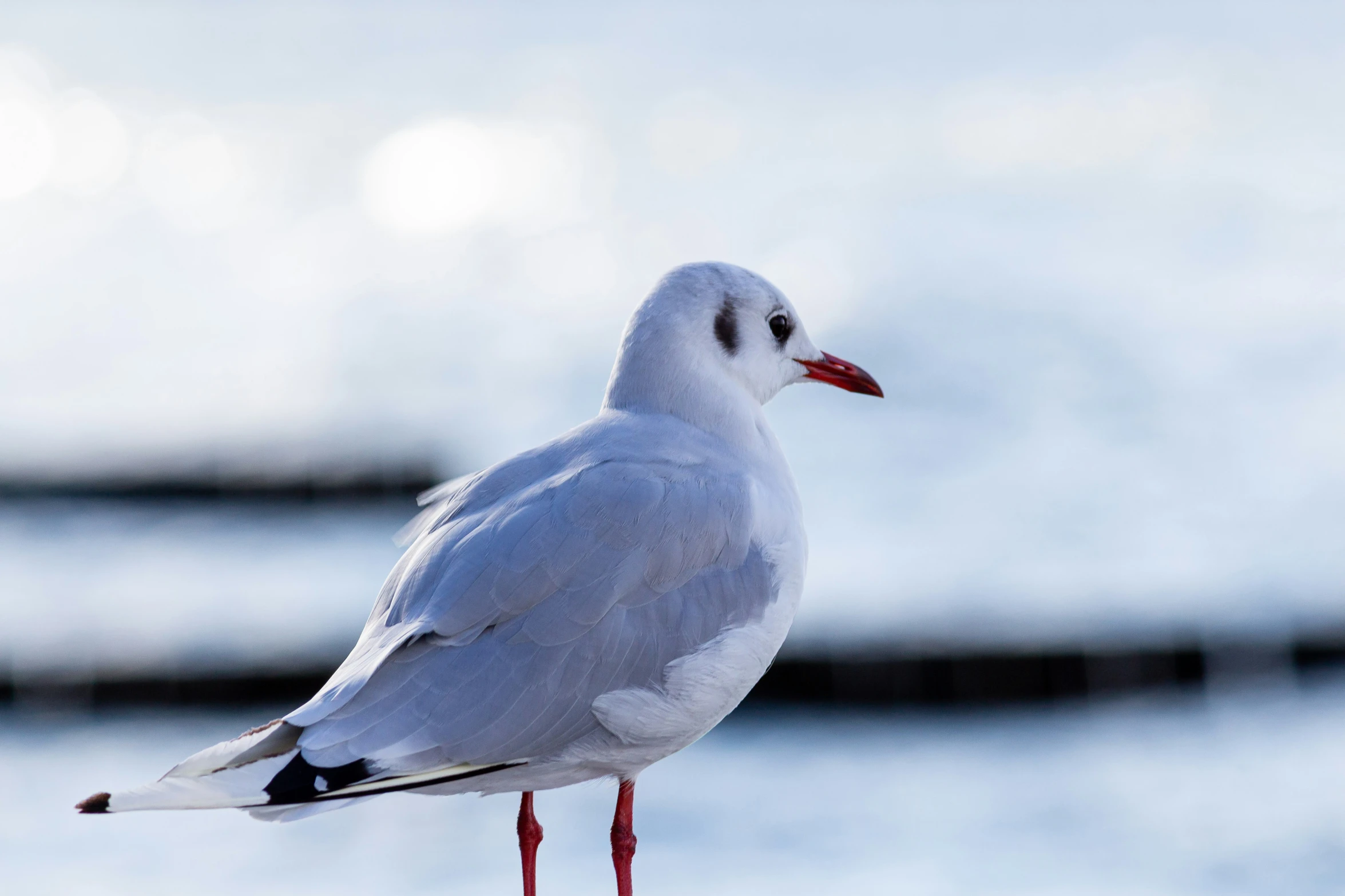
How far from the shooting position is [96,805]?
1.95m

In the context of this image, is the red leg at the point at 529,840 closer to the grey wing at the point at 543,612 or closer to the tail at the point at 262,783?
the grey wing at the point at 543,612

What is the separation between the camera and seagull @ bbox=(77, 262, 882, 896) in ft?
7.26

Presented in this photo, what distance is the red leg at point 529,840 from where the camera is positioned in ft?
9.14

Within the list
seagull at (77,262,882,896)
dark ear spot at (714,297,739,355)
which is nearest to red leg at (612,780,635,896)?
seagull at (77,262,882,896)

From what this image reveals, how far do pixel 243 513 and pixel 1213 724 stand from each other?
11.1 meters

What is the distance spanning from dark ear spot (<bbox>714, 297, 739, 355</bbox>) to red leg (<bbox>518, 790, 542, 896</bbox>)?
989 millimetres

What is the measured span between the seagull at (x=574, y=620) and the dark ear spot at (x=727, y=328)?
0.06ft

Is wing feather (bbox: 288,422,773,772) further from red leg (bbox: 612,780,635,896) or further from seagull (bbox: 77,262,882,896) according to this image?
red leg (bbox: 612,780,635,896)

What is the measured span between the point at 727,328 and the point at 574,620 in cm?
82

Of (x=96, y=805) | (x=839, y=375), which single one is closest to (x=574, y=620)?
(x=96, y=805)

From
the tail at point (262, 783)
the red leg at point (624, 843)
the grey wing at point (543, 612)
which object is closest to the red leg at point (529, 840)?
the red leg at point (624, 843)

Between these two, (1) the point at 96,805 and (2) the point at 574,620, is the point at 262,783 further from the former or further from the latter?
(2) the point at 574,620

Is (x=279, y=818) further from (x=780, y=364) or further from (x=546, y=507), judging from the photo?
(x=780, y=364)

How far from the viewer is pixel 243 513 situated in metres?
15.6
